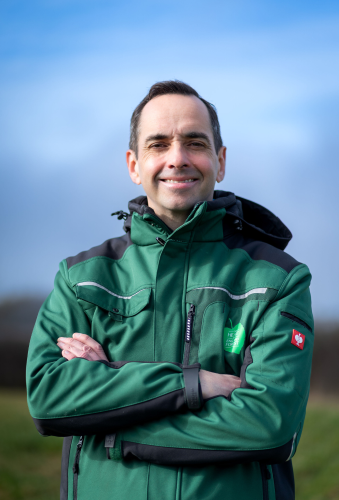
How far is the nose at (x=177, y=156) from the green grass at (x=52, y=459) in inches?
205

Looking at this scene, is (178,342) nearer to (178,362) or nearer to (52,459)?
(178,362)

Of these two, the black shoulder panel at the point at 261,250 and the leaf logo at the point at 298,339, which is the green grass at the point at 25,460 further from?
the leaf logo at the point at 298,339

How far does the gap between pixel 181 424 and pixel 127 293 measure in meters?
0.62

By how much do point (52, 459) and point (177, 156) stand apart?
615 centimetres

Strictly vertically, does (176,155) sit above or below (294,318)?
above

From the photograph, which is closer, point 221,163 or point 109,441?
point 109,441

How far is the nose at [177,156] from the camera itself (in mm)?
2154

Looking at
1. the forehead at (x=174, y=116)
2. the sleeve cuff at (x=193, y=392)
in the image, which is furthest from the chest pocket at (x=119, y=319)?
the forehead at (x=174, y=116)

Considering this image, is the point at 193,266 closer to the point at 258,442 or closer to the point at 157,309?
the point at 157,309

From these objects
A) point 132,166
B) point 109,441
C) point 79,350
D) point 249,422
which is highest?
point 132,166

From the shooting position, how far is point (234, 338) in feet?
6.55

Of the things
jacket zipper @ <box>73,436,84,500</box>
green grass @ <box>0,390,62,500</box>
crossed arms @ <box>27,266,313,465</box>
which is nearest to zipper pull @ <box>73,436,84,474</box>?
jacket zipper @ <box>73,436,84,500</box>

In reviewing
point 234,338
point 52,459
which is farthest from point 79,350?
point 52,459

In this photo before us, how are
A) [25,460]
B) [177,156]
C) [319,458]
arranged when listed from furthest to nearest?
[25,460] < [319,458] < [177,156]
